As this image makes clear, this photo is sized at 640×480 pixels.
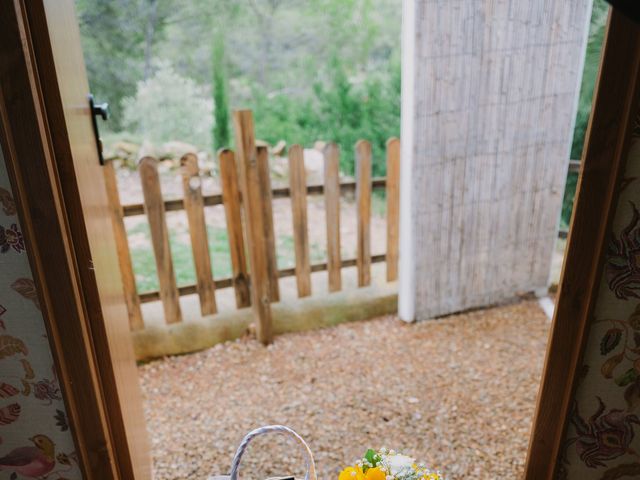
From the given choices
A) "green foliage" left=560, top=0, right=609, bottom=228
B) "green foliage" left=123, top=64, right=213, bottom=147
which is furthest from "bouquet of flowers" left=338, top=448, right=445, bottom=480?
"green foliage" left=123, top=64, right=213, bottom=147

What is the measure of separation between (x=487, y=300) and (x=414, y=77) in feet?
4.96

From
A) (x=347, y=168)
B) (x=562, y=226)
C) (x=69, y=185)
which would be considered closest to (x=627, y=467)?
(x=69, y=185)

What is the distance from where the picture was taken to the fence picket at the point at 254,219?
2.47 meters

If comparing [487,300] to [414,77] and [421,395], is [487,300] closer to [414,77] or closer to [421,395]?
[421,395]

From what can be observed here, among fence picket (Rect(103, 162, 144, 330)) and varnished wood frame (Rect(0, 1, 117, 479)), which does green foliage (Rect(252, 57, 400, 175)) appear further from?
varnished wood frame (Rect(0, 1, 117, 479))

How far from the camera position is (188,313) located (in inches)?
114

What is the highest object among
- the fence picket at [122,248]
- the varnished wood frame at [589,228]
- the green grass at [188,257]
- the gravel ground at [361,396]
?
the varnished wood frame at [589,228]

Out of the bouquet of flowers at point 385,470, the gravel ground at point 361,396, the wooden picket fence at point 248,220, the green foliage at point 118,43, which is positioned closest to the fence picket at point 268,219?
the wooden picket fence at point 248,220

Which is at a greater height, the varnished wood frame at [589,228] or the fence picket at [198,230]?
the varnished wood frame at [589,228]

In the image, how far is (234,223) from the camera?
2770mm

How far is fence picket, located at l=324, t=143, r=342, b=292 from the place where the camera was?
9.21 ft

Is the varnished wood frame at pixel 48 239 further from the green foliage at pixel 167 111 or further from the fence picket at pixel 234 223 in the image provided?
the green foliage at pixel 167 111

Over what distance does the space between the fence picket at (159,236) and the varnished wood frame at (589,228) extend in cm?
197

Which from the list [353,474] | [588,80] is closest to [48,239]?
[353,474]
